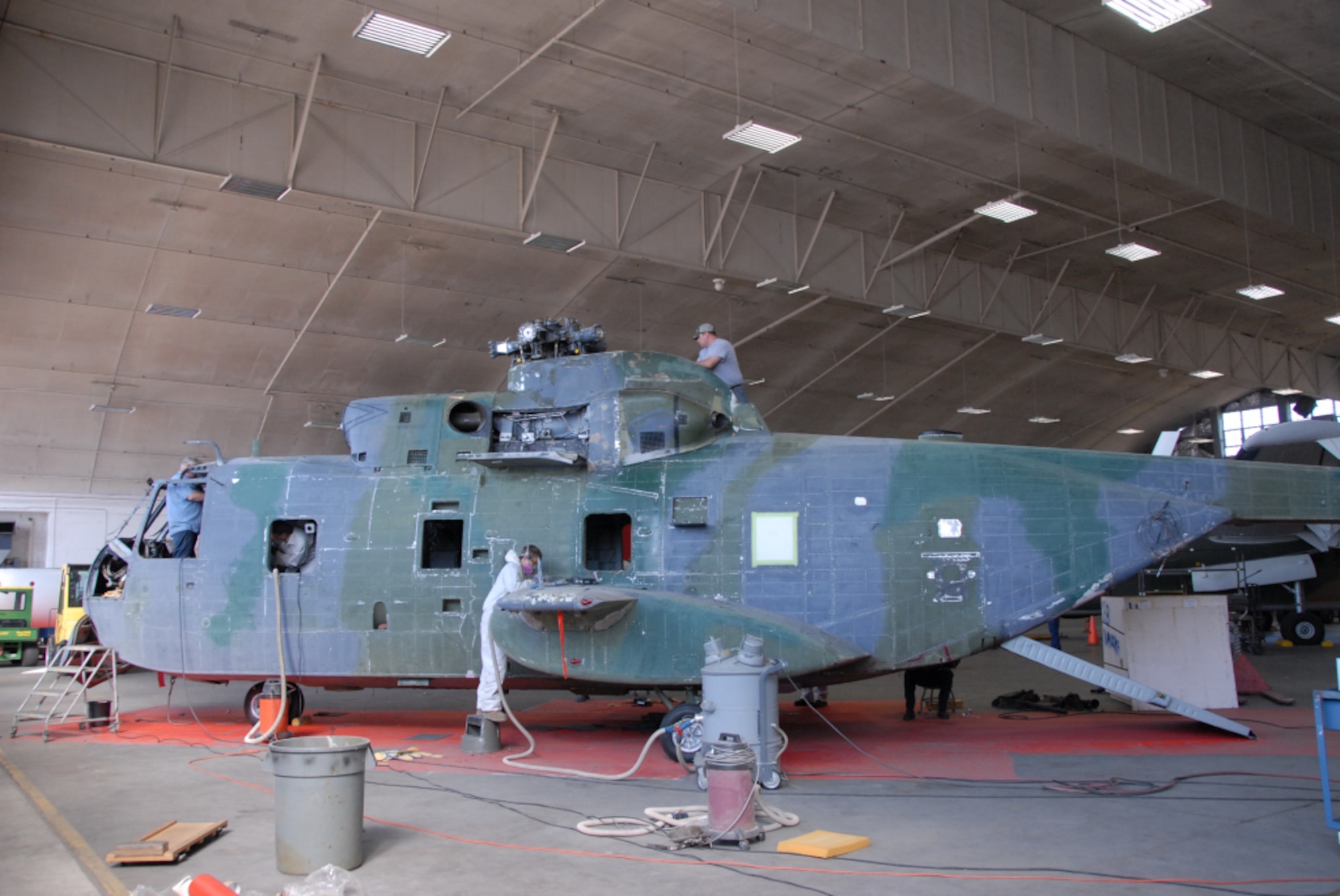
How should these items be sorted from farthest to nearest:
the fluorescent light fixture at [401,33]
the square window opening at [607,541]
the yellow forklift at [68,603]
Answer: the yellow forklift at [68,603]
the fluorescent light fixture at [401,33]
the square window opening at [607,541]

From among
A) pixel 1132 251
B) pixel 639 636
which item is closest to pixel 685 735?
pixel 639 636

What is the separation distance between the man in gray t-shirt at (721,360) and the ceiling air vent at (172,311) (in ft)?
51.4

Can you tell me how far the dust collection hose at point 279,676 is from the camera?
11.7 metres

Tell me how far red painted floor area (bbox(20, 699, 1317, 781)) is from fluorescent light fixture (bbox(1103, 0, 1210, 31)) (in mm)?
10613

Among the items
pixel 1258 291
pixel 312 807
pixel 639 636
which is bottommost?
pixel 312 807

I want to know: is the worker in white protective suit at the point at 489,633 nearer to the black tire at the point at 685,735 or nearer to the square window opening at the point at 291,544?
the black tire at the point at 685,735

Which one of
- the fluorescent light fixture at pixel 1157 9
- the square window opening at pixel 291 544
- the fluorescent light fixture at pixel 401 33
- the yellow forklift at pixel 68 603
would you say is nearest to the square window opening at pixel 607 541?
the square window opening at pixel 291 544

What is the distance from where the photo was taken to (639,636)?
10.6 meters

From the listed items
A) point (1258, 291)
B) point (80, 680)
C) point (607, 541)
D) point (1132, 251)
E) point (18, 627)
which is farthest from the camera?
point (1258, 291)

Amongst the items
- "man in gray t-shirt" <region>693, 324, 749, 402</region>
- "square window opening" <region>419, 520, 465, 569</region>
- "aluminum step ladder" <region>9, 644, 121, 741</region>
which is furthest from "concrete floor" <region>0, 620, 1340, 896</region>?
"man in gray t-shirt" <region>693, 324, 749, 402</region>

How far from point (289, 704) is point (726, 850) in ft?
27.0

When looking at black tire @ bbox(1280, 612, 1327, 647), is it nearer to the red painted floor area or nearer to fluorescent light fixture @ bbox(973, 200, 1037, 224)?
fluorescent light fixture @ bbox(973, 200, 1037, 224)

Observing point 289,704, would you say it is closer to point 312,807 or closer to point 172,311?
point 312,807

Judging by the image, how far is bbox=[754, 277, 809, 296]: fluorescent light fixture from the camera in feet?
80.3
